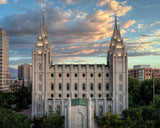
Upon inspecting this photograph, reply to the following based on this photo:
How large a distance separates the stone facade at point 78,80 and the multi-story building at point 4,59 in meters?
47.3

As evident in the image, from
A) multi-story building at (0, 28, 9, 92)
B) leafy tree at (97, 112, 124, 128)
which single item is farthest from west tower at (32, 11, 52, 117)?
multi-story building at (0, 28, 9, 92)

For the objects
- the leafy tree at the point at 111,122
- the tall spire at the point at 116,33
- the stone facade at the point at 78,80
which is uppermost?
the tall spire at the point at 116,33

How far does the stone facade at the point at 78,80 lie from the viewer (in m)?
48.8

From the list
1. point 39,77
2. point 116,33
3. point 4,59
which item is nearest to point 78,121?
point 39,77

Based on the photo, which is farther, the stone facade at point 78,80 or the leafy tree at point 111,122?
the stone facade at point 78,80

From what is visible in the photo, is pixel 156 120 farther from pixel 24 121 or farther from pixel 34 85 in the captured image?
pixel 34 85

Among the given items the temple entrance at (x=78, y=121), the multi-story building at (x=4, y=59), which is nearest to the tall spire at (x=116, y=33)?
the temple entrance at (x=78, y=121)

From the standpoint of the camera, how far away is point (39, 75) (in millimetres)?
49312

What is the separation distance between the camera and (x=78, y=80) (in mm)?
50000

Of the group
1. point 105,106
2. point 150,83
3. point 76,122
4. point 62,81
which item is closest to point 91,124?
point 76,122

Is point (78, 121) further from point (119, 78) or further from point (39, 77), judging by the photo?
point (119, 78)

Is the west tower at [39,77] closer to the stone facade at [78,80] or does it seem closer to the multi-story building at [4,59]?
the stone facade at [78,80]

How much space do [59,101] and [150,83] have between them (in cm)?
3961

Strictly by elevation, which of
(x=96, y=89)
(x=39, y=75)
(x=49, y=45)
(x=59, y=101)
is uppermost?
(x=49, y=45)
